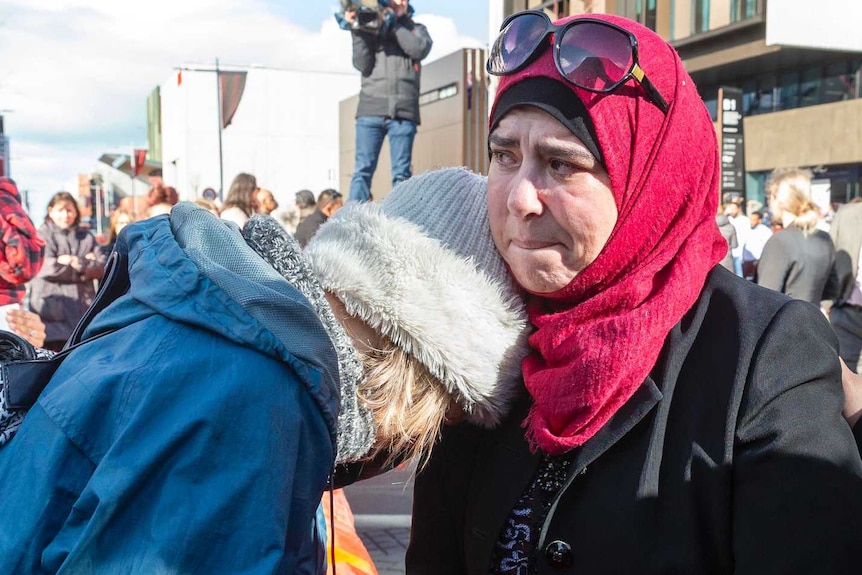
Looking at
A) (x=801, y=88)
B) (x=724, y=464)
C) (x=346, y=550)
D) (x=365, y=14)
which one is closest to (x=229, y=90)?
(x=801, y=88)

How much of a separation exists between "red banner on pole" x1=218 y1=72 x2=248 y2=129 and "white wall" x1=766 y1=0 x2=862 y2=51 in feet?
52.3

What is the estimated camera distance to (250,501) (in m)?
1.05

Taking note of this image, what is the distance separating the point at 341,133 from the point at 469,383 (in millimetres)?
46786

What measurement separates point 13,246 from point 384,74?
2958 millimetres

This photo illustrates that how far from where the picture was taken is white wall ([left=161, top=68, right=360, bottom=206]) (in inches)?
2014

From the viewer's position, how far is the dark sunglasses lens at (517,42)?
1593 millimetres

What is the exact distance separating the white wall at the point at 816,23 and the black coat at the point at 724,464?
1084cm

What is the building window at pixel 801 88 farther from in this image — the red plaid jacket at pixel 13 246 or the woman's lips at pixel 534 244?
the woman's lips at pixel 534 244

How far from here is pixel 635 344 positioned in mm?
1447

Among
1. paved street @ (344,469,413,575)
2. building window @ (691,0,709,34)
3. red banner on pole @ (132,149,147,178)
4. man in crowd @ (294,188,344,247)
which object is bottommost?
paved street @ (344,469,413,575)

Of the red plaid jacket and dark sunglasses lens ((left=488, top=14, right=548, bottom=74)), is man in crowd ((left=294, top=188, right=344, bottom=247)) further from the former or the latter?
dark sunglasses lens ((left=488, top=14, right=548, bottom=74))

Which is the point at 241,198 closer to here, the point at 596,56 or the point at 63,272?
the point at 63,272

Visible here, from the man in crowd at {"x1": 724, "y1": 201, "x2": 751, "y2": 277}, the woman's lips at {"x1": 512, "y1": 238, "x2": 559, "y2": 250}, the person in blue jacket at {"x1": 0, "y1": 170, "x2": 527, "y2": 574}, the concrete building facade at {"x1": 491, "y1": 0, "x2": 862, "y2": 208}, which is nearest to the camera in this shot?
the person in blue jacket at {"x1": 0, "y1": 170, "x2": 527, "y2": 574}

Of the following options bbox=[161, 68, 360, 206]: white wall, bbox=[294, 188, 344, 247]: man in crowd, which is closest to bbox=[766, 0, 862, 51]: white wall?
bbox=[294, 188, 344, 247]: man in crowd
